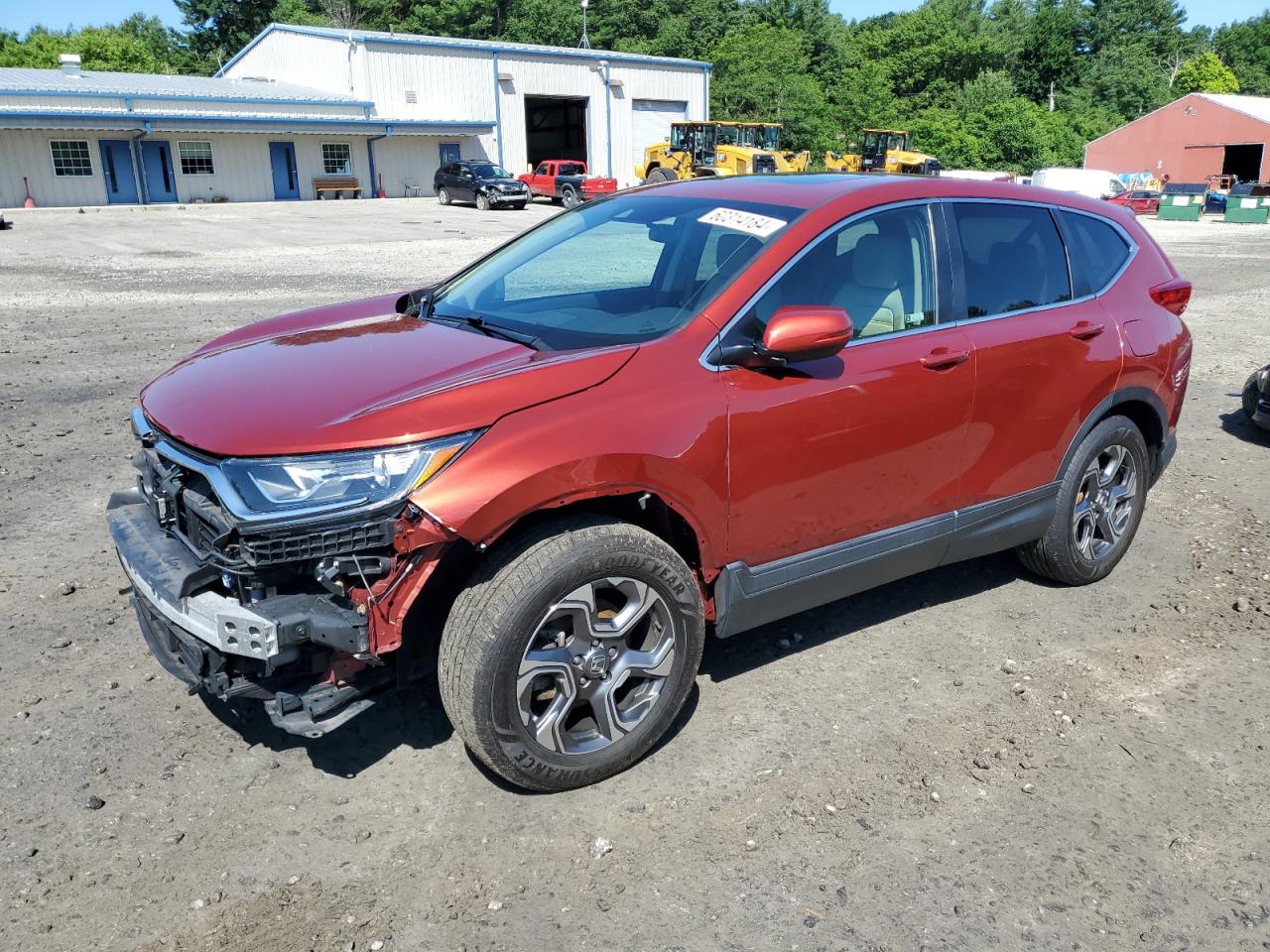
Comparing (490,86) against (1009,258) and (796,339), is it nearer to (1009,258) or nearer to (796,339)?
(1009,258)

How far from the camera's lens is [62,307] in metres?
13.0

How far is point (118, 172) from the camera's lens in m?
39.0

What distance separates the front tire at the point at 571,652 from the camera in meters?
2.93

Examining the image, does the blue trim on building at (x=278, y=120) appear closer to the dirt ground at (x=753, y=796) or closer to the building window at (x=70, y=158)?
the building window at (x=70, y=158)

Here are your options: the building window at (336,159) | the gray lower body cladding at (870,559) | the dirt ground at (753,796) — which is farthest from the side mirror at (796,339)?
the building window at (336,159)

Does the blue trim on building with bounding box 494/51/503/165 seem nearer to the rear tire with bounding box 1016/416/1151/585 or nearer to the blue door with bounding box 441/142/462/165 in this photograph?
the blue door with bounding box 441/142/462/165

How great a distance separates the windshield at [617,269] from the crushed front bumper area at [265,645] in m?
1.20

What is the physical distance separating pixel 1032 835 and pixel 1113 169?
227 ft

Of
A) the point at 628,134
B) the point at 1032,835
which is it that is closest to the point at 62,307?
the point at 1032,835

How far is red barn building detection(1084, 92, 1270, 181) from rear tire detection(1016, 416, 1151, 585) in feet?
206

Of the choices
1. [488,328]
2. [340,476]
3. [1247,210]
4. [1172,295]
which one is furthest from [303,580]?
[1247,210]

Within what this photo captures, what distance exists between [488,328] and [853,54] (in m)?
82.8

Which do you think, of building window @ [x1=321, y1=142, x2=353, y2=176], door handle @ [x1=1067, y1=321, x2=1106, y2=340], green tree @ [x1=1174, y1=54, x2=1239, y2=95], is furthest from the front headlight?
green tree @ [x1=1174, y1=54, x2=1239, y2=95]

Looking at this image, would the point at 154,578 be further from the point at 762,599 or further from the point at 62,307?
the point at 62,307
